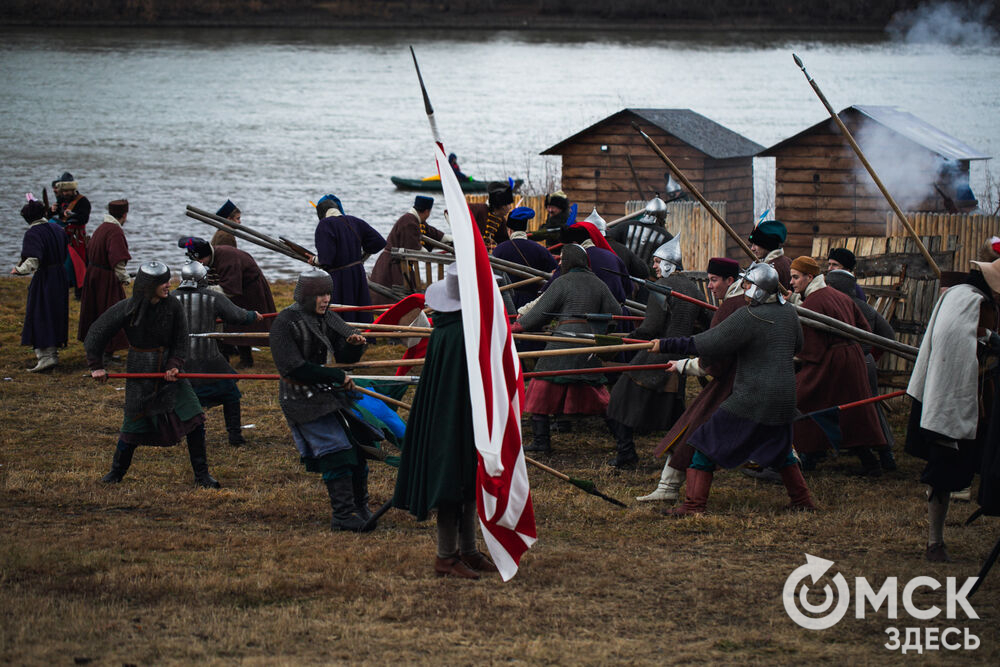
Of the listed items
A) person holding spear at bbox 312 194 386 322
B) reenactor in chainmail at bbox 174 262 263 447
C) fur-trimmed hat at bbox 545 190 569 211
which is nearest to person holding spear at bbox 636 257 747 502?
reenactor in chainmail at bbox 174 262 263 447

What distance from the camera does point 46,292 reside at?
11977mm

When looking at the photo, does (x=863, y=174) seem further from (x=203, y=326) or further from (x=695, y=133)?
(x=203, y=326)

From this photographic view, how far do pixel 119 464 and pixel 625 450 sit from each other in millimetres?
3491

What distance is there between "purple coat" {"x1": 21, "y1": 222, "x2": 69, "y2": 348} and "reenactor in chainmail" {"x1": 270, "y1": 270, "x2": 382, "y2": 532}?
5.91m

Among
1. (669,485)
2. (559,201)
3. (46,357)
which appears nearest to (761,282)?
(669,485)

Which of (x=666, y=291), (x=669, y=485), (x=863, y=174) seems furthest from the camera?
(x=863, y=174)

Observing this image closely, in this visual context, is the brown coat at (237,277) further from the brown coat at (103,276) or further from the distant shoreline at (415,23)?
the distant shoreline at (415,23)

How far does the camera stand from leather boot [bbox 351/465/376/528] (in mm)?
7176

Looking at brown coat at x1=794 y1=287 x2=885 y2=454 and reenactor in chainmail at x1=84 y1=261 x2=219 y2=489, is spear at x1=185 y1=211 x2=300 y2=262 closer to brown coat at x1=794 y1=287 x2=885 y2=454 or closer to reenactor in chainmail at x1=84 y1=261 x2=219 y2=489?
reenactor in chainmail at x1=84 y1=261 x2=219 y2=489

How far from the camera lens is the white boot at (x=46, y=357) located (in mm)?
11836

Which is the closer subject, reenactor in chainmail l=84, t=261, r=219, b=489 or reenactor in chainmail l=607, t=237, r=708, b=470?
reenactor in chainmail l=84, t=261, r=219, b=489

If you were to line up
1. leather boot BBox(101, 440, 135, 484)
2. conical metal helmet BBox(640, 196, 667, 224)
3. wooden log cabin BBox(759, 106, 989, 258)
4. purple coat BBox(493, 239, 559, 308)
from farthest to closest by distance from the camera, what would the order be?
wooden log cabin BBox(759, 106, 989, 258) → conical metal helmet BBox(640, 196, 667, 224) → purple coat BBox(493, 239, 559, 308) → leather boot BBox(101, 440, 135, 484)

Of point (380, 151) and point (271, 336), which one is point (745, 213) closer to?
point (271, 336)

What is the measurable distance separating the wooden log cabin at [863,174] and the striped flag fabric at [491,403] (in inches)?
398
